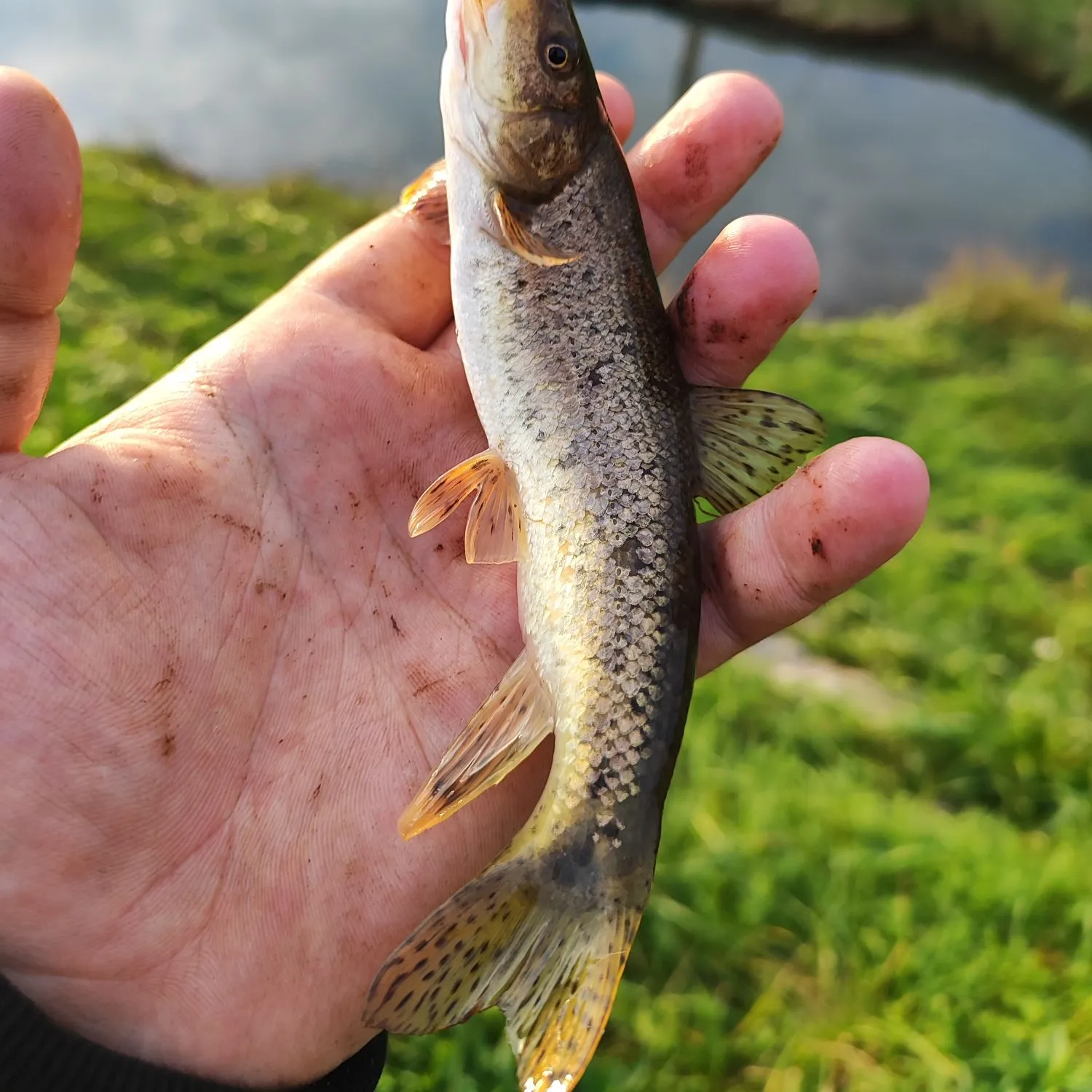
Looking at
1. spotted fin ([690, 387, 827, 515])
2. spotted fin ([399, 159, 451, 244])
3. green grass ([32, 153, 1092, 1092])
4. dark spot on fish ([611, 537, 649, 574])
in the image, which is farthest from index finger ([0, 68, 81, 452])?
green grass ([32, 153, 1092, 1092])

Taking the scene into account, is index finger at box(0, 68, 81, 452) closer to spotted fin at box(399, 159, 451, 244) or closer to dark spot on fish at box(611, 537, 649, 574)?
spotted fin at box(399, 159, 451, 244)

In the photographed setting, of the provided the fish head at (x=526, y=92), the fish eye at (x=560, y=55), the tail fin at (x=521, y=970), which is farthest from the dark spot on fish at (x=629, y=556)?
the fish eye at (x=560, y=55)

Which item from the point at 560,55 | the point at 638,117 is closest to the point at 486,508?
the point at 560,55

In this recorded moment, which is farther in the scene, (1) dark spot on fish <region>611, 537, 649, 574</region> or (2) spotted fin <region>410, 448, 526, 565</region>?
(2) spotted fin <region>410, 448, 526, 565</region>

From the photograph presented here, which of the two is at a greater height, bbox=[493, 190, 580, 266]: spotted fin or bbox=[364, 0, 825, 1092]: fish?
bbox=[493, 190, 580, 266]: spotted fin

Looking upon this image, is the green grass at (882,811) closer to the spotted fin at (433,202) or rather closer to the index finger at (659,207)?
the index finger at (659,207)

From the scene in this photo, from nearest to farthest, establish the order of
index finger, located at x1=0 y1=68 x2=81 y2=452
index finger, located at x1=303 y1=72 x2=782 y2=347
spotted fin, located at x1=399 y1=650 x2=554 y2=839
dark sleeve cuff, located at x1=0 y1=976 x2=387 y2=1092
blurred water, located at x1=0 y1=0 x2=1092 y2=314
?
dark sleeve cuff, located at x1=0 y1=976 x2=387 y2=1092 < index finger, located at x1=0 y1=68 x2=81 y2=452 < spotted fin, located at x1=399 y1=650 x2=554 y2=839 < index finger, located at x1=303 y1=72 x2=782 y2=347 < blurred water, located at x1=0 y1=0 x2=1092 y2=314

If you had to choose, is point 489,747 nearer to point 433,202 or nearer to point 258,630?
point 258,630

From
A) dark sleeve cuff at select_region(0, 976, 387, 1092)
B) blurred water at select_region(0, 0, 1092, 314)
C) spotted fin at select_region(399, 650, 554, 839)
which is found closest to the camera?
dark sleeve cuff at select_region(0, 976, 387, 1092)

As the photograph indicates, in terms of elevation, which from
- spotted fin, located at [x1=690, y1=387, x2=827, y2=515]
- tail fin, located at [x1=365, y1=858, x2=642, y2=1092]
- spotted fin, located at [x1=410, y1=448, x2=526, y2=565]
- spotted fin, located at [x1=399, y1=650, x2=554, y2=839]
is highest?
spotted fin, located at [x1=690, y1=387, x2=827, y2=515]
